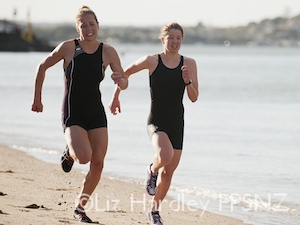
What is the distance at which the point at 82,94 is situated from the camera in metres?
7.50

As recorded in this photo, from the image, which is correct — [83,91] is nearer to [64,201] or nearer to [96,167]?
[96,167]

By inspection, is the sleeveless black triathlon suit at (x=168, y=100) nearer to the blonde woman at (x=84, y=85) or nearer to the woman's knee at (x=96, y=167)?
the blonde woman at (x=84, y=85)

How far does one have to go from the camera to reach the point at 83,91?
7.50 m

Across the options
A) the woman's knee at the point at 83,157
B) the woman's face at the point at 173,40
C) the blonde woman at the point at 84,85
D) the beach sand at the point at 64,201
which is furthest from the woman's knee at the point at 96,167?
the woman's face at the point at 173,40

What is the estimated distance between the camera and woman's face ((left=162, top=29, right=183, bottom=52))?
7738 mm

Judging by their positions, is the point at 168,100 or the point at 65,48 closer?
the point at 65,48

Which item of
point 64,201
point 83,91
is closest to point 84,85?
point 83,91

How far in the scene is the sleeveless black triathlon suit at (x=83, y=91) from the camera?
7.48 meters

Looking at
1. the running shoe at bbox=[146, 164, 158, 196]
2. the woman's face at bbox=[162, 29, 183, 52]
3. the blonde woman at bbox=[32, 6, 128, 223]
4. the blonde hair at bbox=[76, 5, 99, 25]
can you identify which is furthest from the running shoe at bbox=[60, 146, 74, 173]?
the woman's face at bbox=[162, 29, 183, 52]

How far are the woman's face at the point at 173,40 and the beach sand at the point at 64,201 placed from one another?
178cm

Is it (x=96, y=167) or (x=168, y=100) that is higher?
(x=168, y=100)

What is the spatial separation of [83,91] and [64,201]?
1876 millimetres

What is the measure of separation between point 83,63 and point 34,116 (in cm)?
1498

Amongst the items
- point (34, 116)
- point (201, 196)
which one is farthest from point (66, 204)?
point (34, 116)
